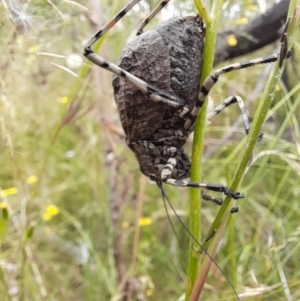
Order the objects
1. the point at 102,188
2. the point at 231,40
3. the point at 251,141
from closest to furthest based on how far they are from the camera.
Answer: the point at 251,141 → the point at 231,40 → the point at 102,188

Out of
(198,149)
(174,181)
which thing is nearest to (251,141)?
(198,149)

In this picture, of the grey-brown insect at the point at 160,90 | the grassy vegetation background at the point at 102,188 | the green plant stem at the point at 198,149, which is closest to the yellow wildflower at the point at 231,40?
the grassy vegetation background at the point at 102,188

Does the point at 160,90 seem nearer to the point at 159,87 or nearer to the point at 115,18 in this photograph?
the point at 159,87

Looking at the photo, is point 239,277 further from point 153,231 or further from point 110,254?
point 153,231

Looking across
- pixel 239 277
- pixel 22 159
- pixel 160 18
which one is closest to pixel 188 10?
pixel 160 18

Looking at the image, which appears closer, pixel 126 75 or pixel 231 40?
pixel 126 75

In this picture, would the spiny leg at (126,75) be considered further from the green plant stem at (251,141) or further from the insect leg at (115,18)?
the green plant stem at (251,141)

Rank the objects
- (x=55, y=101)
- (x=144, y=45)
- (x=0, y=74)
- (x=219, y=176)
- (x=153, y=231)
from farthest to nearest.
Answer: (x=55, y=101), (x=153, y=231), (x=219, y=176), (x=0, y=74), (x=144, y=45)
